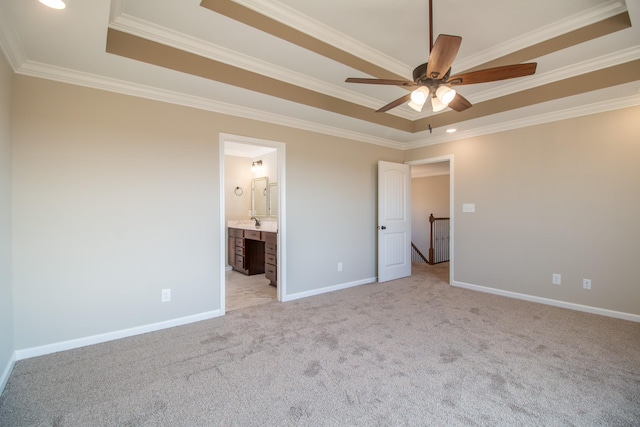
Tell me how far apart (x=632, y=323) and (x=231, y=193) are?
20.6ft

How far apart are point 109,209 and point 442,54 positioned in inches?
118

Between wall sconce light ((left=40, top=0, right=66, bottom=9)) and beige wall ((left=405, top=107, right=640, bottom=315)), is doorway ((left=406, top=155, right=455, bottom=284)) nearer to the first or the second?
Answer: beige wall ((left=405, top=107, right=640, bottom=315))

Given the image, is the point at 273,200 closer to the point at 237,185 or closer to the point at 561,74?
the point at 237,185

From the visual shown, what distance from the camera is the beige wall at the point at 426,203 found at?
8969 millimetres

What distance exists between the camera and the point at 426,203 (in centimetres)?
941

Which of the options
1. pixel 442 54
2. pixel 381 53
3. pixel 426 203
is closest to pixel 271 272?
pixel 381 53

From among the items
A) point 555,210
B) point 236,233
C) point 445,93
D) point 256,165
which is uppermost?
point 256,165

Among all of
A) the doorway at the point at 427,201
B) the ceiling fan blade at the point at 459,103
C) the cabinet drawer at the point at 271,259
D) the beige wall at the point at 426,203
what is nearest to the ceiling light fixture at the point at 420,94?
the ceiling fan blade at the point at 459,103

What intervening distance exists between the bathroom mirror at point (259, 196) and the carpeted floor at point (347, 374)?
3076 millimetres

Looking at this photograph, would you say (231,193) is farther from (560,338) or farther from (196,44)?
(560,338)

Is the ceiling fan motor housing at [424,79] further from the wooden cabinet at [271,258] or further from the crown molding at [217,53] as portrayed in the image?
the wooden cabinet at [271,258]

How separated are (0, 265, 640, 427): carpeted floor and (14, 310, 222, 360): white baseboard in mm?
80

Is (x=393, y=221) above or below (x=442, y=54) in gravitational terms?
below

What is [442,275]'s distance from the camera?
5359 millimetres
